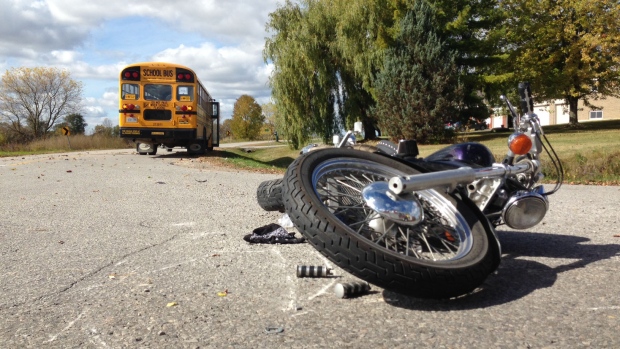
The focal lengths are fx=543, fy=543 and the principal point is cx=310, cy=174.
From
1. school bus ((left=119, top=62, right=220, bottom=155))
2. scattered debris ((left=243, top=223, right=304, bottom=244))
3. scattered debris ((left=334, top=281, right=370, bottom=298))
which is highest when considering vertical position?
school bus ((left=119, top=62, right=220, bottom=155))

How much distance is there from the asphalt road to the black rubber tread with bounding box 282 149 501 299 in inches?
6.1

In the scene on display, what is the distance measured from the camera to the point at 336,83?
31078mm

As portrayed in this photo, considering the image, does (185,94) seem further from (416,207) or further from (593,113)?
(593,113)

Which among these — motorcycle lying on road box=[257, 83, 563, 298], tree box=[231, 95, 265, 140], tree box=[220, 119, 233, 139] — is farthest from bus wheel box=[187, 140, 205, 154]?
tree box=[220, 119, 233, 139]

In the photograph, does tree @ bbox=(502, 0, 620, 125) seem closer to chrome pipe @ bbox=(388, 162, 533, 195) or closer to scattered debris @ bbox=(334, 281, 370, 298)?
chrome pipe @ bbox=(388, 162, 533, 195)

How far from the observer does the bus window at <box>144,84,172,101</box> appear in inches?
733

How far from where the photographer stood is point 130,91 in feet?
60.9

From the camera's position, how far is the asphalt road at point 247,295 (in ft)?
8.33

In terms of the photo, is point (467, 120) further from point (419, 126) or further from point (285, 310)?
point (285, 310)

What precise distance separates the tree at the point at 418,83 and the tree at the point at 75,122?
43862mm

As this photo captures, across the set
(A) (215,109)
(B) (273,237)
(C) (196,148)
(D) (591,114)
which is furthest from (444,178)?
(D) (591,114)

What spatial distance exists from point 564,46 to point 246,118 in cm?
4597

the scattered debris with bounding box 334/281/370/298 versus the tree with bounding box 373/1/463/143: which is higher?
the tree with bounding box 373/1/463/143

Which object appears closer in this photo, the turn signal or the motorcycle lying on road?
the motorcycle lying on road
